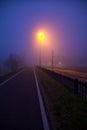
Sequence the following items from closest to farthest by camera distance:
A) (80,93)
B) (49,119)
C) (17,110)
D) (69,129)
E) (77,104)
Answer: (69,129) < (49,119) < (17,110) < (77,104) < (80,93)

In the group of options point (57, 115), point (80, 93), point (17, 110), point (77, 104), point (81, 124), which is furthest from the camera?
point (80, 93)

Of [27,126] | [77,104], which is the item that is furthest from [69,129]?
[77,104]

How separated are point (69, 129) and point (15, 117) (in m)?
2.59

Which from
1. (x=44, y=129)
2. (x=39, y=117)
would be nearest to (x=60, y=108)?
(x=39, y=117)

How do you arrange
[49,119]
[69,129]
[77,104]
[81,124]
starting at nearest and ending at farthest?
1. [69,129]
2. [81,124]
3. [49,119]
4. [77,104]

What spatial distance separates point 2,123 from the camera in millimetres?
9359

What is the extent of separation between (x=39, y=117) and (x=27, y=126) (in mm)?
1729

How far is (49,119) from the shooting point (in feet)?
33.9

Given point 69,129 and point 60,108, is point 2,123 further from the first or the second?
point 60,108

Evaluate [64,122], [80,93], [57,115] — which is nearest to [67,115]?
[57,115]

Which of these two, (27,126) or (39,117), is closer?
(27,126)

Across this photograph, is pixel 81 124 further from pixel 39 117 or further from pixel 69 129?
pixel 39 117

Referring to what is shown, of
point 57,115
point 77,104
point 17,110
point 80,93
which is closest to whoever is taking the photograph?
point 57,115

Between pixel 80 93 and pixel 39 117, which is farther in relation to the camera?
pixel 80 93
